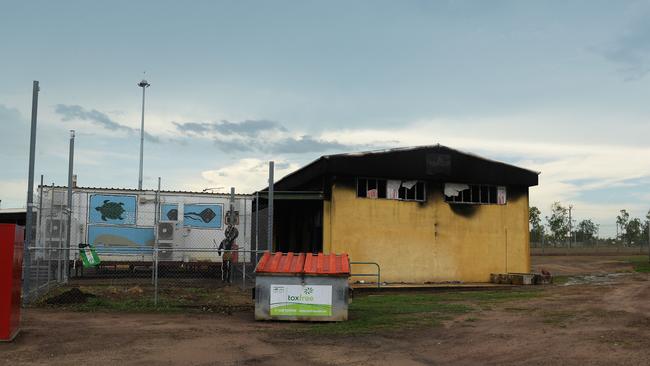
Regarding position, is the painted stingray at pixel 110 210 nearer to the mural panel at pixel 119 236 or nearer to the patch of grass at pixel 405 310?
the mural panel at pixel 119 236

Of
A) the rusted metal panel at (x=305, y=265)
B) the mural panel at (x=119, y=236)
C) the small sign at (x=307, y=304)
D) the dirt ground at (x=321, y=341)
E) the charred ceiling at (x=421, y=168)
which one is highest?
the charred ceiling at (x=421, y=168)

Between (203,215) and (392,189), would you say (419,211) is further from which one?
(203,215)

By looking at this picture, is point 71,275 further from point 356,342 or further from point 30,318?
point 356,342

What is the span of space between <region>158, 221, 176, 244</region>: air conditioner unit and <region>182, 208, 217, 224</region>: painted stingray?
2.11ft

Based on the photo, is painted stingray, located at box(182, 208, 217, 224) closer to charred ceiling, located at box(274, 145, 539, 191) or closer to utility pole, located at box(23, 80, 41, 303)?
charred ceiling, located at box(274, 145, 539, 191)

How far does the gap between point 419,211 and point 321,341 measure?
13863 mm

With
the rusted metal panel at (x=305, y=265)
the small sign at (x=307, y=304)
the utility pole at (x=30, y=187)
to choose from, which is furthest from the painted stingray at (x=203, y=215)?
the small sign at (x=307, y=304)

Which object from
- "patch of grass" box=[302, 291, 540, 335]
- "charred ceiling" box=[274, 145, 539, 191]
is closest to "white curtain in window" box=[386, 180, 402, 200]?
"charred ceiling" box=[274, 145, 539, 191]

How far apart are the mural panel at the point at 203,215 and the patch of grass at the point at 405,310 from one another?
24.3 feet

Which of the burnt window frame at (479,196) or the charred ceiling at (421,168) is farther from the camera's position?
the burnt window frame at (479,196)

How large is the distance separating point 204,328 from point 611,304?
10.5 m

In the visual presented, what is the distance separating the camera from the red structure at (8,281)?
9875mm

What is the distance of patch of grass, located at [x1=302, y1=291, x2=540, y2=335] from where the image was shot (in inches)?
467

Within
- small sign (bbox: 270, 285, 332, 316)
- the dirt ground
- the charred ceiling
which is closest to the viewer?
the dirt ground
